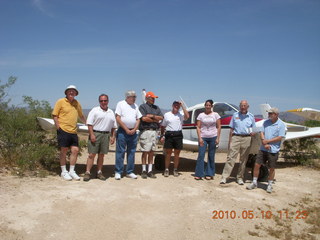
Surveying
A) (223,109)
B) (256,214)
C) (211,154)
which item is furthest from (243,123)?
(256,214)

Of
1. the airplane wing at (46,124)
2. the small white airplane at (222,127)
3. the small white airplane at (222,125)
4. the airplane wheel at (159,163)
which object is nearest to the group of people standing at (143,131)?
the small white airplane at (222,127)

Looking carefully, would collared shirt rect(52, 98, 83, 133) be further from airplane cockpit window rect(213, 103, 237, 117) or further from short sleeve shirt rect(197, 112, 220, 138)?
airplane cockpit window rect(213, 103, 237, 117)

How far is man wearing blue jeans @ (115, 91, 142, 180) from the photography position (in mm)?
5828

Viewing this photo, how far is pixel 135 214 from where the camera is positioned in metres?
4.14

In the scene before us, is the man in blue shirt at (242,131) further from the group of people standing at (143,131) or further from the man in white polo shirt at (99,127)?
the man in white polo shirt at (99,127)

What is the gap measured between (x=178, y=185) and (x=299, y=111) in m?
6.03

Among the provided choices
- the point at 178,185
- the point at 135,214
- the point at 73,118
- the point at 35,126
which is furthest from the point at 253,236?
the point at 35,126

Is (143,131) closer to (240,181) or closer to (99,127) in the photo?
(99,127)

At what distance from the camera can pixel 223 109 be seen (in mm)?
7605

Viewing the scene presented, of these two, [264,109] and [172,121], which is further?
[264,109]

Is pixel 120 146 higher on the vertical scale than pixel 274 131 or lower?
lower

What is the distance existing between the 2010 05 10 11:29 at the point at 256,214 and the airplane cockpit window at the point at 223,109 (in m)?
3.36

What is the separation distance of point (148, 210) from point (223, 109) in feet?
13.7

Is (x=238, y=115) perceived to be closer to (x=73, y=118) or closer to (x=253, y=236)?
(x=253, y=236)
